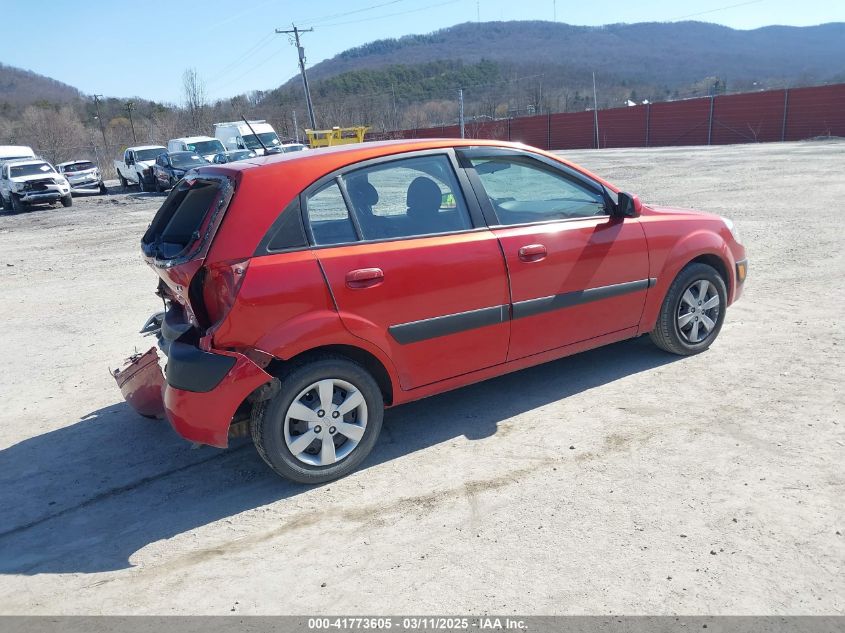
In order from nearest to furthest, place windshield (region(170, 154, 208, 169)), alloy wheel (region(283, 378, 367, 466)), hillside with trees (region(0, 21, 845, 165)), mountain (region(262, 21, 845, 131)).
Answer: alloy wheel (region(283, 378, 367, 466)), windshield (region(170, 154, 208, 169)), hillside with trees (region(0, 21, 845, 165)), mountain (region(262, 21, 845, 131))

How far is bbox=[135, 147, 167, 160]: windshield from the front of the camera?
94.1 feet

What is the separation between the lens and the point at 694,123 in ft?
129

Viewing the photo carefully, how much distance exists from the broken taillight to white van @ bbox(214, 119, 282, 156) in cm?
2447

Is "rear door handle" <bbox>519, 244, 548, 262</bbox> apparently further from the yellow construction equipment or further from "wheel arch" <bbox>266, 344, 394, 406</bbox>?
the yellow construction equipment

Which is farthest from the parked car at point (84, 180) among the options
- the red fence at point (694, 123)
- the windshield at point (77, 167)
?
the red fence at point (694, 123)

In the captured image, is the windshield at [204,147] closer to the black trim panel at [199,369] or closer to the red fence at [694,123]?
the red fence at [694,123]

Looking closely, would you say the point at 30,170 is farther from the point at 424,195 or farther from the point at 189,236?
the point at 424,195

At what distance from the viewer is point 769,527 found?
308cm

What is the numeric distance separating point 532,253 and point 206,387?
2165mm

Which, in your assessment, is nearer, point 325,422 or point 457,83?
point 325,422

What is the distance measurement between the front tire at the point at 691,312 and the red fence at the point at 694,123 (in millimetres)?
33212

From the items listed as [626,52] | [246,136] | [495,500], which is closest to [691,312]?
[495,500]

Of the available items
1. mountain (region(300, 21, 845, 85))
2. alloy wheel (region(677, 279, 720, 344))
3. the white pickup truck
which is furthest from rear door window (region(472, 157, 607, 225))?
mountain (region(300, 21, 845, 85))

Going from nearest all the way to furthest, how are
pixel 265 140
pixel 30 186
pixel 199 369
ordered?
pixel 199 369
pixel 30 186
pixel 265 140
